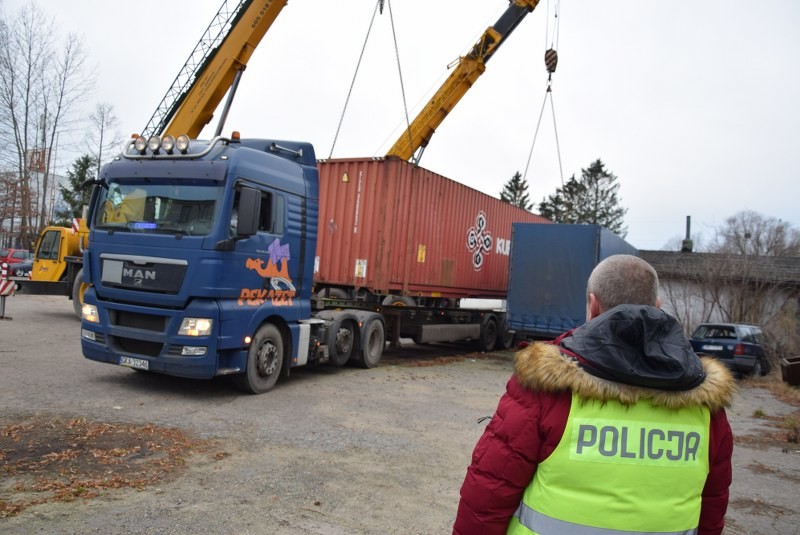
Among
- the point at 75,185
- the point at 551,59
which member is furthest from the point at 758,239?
the point at 75,185

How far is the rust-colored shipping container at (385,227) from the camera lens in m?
11.3

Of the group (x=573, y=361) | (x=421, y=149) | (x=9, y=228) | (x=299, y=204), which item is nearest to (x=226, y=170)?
(x=299, y=204)

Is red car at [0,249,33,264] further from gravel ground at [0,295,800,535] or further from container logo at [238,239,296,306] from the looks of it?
container logo at [238,239,296,306]

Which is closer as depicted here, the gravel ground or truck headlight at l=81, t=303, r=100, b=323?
the gravel ground

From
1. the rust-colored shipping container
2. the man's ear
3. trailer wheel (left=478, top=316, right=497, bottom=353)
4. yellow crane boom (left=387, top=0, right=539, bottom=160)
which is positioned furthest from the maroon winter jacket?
trailer wheel (left=478, top=316, right=497, bottom=353)

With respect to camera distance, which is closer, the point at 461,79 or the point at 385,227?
the point at 385,227

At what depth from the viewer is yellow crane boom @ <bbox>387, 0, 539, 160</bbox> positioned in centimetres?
1432

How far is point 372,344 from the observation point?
11000mm

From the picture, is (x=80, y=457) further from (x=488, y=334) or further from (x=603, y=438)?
(x=488, y=334)

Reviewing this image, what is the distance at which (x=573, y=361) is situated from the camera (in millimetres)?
1720

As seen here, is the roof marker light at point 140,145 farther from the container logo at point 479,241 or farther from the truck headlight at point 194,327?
the container logo at point 479,241

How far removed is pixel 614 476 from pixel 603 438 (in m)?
0.11

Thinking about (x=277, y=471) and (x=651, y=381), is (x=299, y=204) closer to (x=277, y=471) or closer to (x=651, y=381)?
(x=277, y=471)

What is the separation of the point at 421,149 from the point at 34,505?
12.1 meters
